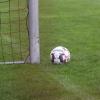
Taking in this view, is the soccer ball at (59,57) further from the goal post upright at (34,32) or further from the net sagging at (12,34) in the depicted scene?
the net sagging at (12,34)

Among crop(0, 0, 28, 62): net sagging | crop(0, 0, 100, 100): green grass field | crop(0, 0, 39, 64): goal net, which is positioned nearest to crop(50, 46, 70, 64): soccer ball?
crop(0, 0, 100, 100): green grass field

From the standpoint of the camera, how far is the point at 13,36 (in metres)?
8.54

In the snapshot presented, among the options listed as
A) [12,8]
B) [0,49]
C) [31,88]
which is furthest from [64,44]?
[12,8]

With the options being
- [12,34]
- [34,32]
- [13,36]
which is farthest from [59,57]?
[12,34]

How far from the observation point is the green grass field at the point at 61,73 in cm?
514

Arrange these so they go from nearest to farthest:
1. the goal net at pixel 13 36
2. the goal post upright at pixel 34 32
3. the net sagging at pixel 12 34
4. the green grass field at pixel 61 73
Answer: the green grass field at pixel 61 73
the goal post upright at pixel 34 32
the goal net at pixel 13 36
the net sagging at pixel 12 34

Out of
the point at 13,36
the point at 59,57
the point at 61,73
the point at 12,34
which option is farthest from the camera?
the point at 12,34

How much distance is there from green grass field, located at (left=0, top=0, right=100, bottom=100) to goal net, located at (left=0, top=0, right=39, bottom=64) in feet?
1.10

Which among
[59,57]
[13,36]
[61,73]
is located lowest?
[61,73]

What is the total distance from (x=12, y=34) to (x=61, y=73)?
305cm

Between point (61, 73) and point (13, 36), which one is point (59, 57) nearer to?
point (61, 73)

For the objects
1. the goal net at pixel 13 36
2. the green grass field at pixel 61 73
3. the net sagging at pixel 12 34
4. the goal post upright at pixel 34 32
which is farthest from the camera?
the net sagging at pixel 12 34

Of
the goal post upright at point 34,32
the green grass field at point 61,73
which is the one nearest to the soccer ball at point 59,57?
the green grass field at point 61,73

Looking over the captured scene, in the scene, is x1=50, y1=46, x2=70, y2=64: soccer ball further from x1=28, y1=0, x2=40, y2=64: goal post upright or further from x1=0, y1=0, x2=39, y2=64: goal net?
x1=0, y1=0, x2=39, y2=64: goal net
